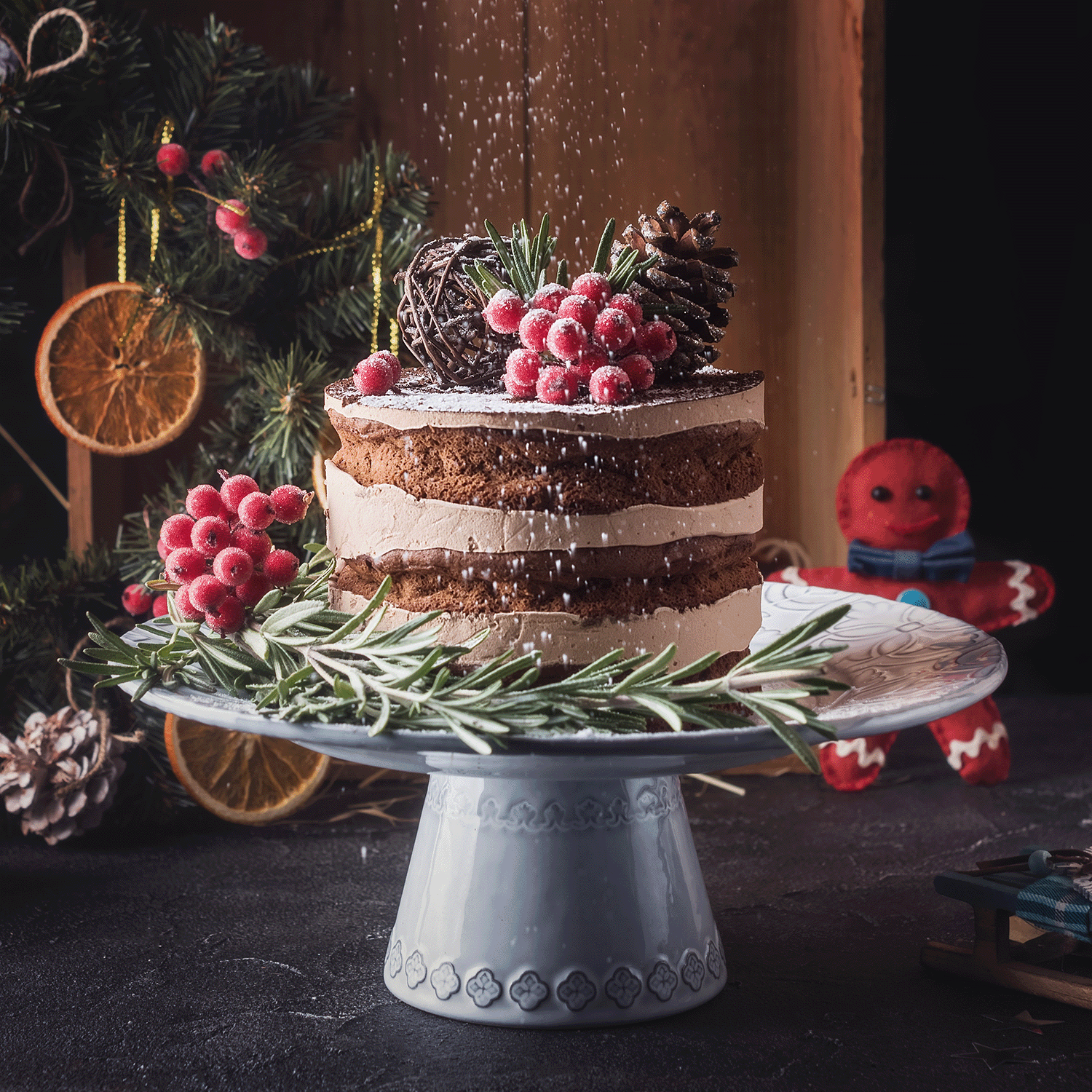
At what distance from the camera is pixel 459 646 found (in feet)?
3.82

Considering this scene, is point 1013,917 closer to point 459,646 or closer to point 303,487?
point 459,646

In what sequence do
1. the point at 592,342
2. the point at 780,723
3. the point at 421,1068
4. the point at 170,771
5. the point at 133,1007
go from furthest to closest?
the point at 170,771 < the point at 133,1007 < the point at 421,1068 < the point at 592,342 < the point at 780,723

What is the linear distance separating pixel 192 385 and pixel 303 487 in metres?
0.24

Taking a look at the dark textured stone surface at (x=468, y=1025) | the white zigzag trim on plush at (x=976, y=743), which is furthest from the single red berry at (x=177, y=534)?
the white zigzag trim on plush at (x=976, y=743)

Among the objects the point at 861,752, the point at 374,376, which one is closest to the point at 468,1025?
the point at 374,376

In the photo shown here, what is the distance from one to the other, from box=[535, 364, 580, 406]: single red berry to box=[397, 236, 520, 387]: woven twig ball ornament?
0.12 metres

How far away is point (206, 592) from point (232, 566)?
0.03 m

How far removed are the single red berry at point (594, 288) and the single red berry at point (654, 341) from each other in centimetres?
4

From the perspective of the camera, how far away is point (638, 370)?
1243 millimetres

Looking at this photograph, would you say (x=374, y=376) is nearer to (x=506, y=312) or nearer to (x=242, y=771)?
(x=506, y=312)

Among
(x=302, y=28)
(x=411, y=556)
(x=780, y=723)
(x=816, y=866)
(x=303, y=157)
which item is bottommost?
(x=816, y=866)

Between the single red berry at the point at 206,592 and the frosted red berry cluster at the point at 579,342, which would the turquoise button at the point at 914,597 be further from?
the single red berry at the point at 206,592

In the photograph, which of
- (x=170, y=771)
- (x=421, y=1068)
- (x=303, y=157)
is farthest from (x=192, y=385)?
(x=421, y=1068)

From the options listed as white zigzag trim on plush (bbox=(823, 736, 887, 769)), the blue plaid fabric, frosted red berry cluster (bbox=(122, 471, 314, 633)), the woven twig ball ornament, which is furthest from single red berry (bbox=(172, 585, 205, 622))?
white zigzag trim on plush (bbox=(823, 736, 887, 769))
